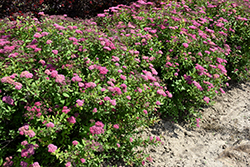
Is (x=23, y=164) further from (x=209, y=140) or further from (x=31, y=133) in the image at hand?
(x=209, y=140)

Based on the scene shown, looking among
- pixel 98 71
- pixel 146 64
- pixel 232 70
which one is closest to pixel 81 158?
pixel 98 71

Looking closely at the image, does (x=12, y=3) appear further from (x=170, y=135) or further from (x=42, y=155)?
(x=170, y=135)

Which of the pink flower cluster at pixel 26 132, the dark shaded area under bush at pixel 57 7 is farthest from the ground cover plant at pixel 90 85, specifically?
the dark shaded area under bush at pixel 57 7

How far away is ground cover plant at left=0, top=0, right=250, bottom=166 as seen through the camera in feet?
7.75

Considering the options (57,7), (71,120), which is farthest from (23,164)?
(57,7)

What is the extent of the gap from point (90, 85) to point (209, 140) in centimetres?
275

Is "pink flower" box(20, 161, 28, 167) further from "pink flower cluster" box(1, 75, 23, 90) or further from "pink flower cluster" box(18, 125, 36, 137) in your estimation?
"pink flower cluster" box(1, 75, 23, 90)

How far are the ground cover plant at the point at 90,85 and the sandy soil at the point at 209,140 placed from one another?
12.1 inches

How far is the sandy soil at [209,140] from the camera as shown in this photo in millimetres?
3540

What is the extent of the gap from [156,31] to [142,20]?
0.42 m

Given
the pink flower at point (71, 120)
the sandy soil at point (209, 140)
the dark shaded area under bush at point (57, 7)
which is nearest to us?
the pink flower at point (71, 120)

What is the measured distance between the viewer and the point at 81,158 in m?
2.31

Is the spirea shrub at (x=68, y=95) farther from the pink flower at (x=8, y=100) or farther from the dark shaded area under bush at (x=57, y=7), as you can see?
the dark shaded area under bush at (x=57, y=7)

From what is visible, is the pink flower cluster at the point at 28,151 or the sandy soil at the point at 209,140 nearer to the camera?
the pink flower cluster at the point at 28,151
